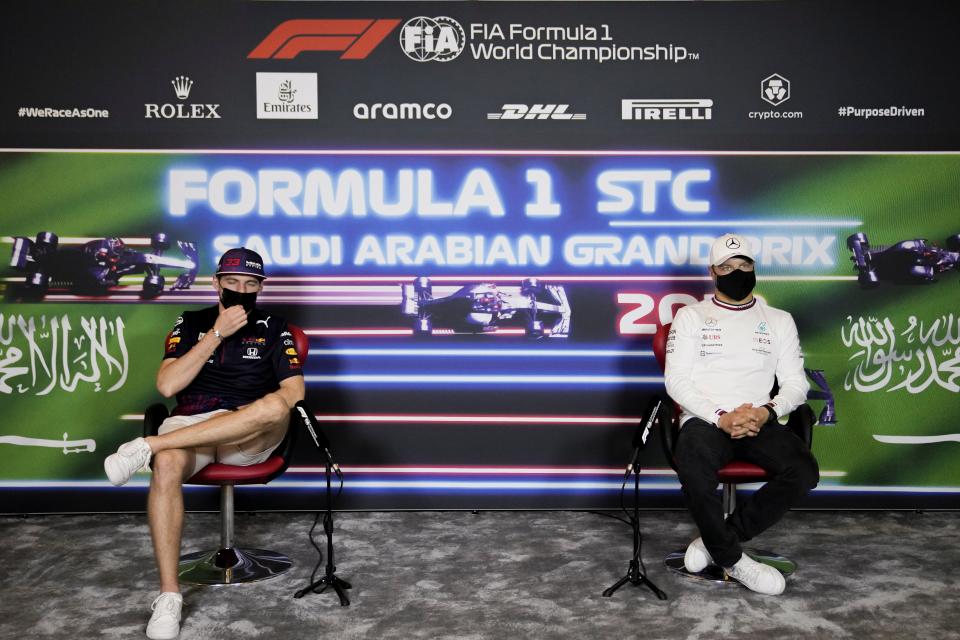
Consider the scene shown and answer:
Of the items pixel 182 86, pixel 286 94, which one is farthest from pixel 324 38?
pixel 182 86

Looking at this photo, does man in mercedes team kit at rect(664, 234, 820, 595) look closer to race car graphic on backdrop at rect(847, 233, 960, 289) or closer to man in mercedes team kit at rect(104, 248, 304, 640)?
race car graphic on backdrop at rect(847, 233, 960, 289)

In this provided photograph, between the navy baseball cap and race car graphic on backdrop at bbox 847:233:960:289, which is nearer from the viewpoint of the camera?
the navy baseball cap

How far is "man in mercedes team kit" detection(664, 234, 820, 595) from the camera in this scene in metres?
3.34

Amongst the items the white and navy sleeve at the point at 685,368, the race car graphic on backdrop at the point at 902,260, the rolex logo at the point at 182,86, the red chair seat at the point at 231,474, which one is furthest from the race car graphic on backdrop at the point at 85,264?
→ the race car graphic on backdrop at the point at 902,260

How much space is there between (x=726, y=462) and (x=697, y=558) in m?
0.41

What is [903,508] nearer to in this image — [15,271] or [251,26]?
[251,26]

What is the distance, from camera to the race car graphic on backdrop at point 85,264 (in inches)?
170

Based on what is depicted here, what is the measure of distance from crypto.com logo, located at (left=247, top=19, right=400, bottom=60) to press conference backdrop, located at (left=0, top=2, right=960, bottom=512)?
11mm

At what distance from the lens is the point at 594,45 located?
4.34 metres

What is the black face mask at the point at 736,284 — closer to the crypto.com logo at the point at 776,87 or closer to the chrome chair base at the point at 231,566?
the crypto.com logo at the point at 776,87

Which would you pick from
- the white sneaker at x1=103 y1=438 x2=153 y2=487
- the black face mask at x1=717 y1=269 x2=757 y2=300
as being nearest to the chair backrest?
the black face mask at x1=717 y1=269 x2=757 y2=300

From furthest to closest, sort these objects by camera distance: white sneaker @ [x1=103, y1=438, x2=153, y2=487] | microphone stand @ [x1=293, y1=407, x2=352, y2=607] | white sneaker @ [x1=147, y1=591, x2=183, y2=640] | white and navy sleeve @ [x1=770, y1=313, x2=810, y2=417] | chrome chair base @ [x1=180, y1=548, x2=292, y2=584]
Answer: white and navy sleeve @ [x1=770, y1=313, x2=810, y2=417]
chrome chair base @ [x1=180, y1=548, x2=292, y2=584]
microphone stand @ [x1=293, y1=407, x2=352, y2=607]
white sneaker @ [x1=103, y1=438, x2=153, y2=487]
white sneaker @ [x1=147, y1=591, x2=183, y2=640]

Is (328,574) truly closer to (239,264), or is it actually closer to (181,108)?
(239,264)

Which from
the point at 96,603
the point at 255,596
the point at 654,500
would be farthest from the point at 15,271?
the point at 654,500
